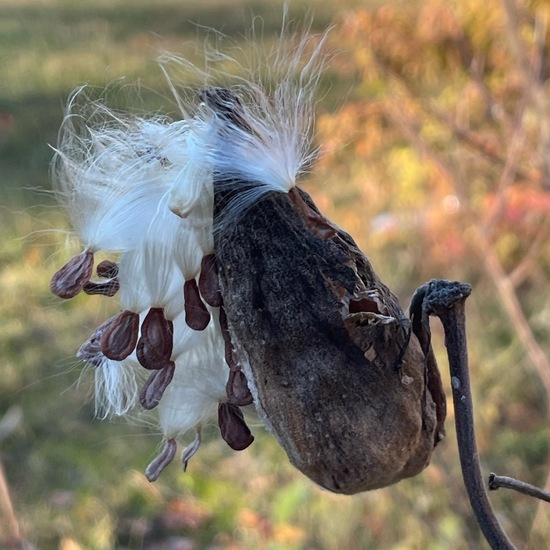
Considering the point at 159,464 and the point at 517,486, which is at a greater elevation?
the point at 517,486

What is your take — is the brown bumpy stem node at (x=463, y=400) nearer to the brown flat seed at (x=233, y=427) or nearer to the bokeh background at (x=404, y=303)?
the brown flat seed at (x=233, y=427)

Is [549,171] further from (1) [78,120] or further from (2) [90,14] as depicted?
(2) [90,14]

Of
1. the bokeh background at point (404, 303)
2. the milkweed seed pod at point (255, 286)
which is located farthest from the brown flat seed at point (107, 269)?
the bokeh background at point (404, 303)

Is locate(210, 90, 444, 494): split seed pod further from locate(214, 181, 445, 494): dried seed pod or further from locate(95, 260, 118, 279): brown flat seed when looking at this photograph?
locate(95, 260, 118, 279): brown flat seed

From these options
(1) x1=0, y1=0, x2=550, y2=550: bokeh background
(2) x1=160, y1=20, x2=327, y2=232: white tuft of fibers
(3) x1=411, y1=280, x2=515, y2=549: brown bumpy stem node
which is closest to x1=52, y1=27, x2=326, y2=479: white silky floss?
(2) x1=160, y1=20, x2=327, y2=232: white tuft of fibers

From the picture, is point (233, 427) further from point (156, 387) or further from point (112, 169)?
point (112, 169)

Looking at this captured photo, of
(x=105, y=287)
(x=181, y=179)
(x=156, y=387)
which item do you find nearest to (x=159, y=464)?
(x=156, y=387)
